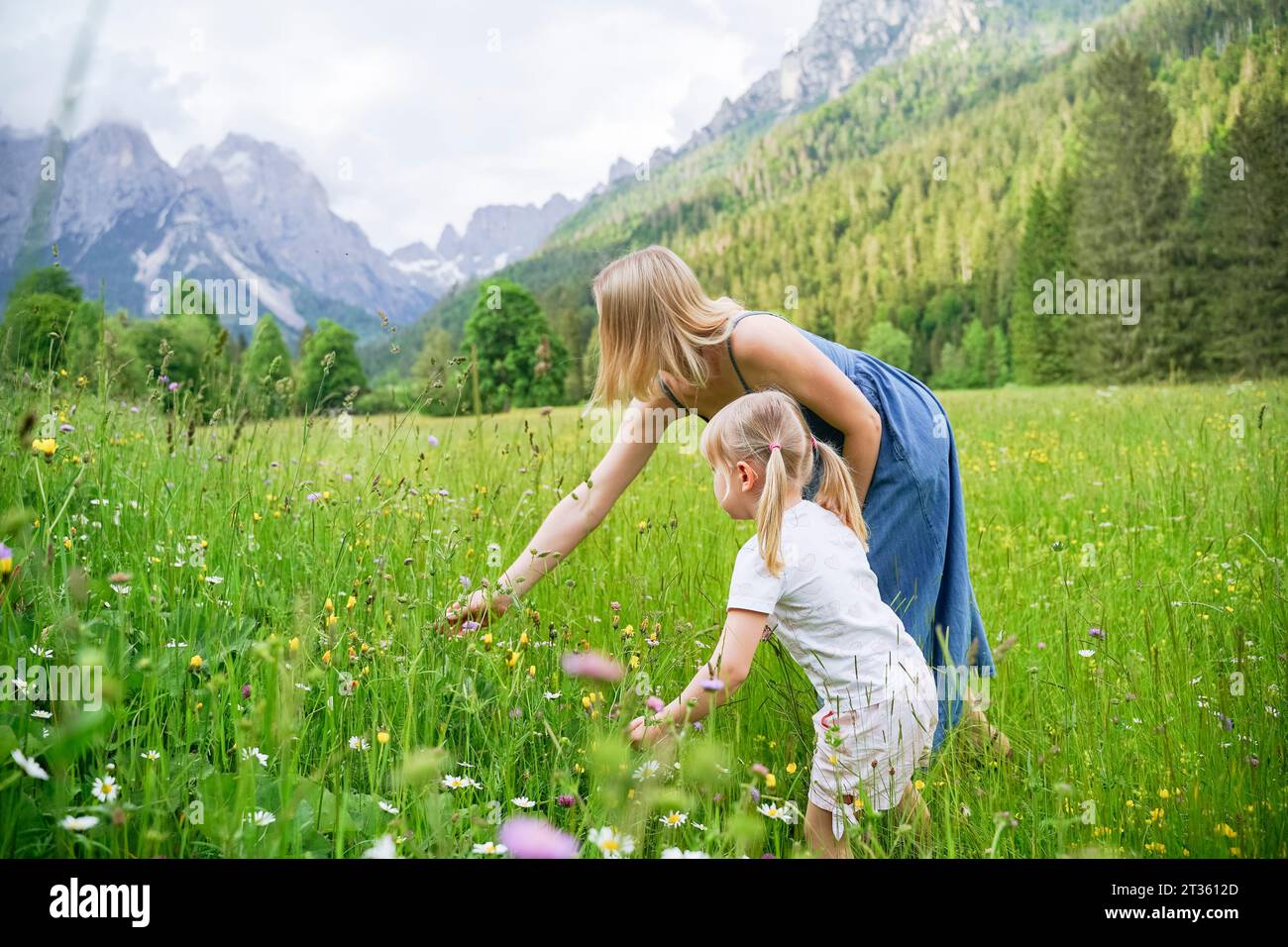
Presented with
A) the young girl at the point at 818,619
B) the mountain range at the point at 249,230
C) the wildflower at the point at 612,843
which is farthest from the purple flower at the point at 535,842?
the mountain range at the point at 249,230

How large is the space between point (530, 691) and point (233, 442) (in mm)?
1511

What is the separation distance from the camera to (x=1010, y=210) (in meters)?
57.9

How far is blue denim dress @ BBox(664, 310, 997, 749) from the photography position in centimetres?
255

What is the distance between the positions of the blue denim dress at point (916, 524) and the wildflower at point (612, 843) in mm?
1482

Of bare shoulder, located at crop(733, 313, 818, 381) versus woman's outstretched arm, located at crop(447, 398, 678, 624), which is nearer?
bare shoulder, located at crop(733, 313, 818, 381)

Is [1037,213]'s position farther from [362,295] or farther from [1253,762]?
[362,295]

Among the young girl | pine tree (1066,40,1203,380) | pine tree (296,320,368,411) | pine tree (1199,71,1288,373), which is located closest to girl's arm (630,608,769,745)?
the young girl

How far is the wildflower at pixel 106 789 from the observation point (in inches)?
51.1

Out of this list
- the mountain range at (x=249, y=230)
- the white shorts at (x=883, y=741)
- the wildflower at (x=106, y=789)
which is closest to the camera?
the wildflower at (x=106, y=789)

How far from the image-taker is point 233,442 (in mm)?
2840

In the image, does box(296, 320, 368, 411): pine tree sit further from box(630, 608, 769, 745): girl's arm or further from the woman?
box(630, 608, 769, 745): girl's arm

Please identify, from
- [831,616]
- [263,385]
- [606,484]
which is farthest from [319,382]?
[831,616]

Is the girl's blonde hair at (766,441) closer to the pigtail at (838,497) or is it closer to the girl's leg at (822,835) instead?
the pigtail at (838,497)

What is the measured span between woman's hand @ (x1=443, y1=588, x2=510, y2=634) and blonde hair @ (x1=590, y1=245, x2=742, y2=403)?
69cm
